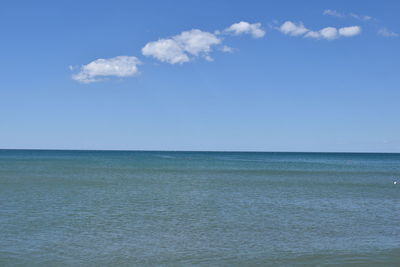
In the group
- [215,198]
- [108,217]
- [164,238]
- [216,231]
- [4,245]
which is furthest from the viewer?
[215,198]

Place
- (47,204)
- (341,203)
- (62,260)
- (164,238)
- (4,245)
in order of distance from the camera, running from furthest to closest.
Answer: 1. (341,203)
2. (47,204)
3. (164,238)
4. (4,245)
5. (62,260)

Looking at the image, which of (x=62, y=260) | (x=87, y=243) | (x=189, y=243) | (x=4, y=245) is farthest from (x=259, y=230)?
(x=4, y=245)

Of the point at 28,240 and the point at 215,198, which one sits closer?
the point at 28,240

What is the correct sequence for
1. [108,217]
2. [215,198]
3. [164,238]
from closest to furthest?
1. [164,238]
2. [108,217]
3. [215,198]

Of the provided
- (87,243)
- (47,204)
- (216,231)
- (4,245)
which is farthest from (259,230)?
(47,204)

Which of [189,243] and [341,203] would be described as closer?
[189,243]

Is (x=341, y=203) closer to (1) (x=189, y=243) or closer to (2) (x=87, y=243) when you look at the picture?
(1) (x=189, y=243)

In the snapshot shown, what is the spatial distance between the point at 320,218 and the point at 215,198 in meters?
10.4

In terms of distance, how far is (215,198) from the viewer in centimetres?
3291

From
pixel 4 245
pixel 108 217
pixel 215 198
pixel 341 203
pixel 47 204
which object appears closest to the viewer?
pixel 4 245

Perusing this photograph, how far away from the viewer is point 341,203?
30594 millimetres

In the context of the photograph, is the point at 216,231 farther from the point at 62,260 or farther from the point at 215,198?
the point at 215,198

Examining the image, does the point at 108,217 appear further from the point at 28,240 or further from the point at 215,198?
the point at 215,198

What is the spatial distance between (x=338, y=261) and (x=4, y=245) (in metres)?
12.9
